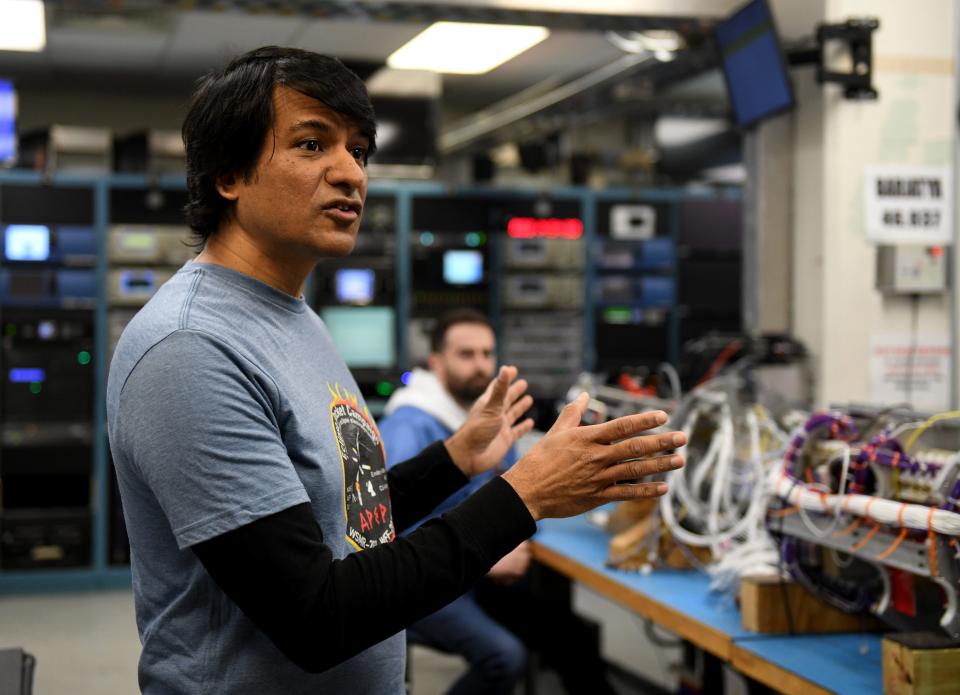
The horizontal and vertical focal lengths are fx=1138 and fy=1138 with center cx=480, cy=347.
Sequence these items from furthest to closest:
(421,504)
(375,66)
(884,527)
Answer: (375,66) < (884,527) < (421,504)

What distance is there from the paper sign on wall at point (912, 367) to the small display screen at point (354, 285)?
11.3 ft

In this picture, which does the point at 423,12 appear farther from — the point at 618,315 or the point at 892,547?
the point at 618,315

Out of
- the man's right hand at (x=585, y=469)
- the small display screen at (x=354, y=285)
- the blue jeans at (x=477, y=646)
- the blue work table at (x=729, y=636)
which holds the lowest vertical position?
the blue jeans at (x=477, y=646)

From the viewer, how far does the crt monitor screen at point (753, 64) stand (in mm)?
4023

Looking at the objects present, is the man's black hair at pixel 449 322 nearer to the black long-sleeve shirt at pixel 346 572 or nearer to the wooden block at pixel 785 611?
the wooden block at pixel 785 611

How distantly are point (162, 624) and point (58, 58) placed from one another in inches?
317

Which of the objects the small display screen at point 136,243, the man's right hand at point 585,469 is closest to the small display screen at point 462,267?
the small display screen at point 136,243

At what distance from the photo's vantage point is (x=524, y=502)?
1.25 m

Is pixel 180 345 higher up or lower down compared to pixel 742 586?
higher up

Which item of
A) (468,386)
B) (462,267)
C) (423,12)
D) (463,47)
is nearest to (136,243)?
(462,267)

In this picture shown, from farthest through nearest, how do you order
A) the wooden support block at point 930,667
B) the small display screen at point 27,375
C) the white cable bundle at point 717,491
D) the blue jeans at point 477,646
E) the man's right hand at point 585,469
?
the small display screen at point 27,375
the blue jeans at point 477,646
the white cable bundle at point 717,491
the wooden support block at point 930,667
the man's right hand at point 585,469

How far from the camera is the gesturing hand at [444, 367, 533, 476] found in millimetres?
1740

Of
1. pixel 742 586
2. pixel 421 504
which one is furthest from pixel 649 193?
pixel 421 504

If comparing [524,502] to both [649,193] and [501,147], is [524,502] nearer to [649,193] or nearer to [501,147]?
[649,193]
